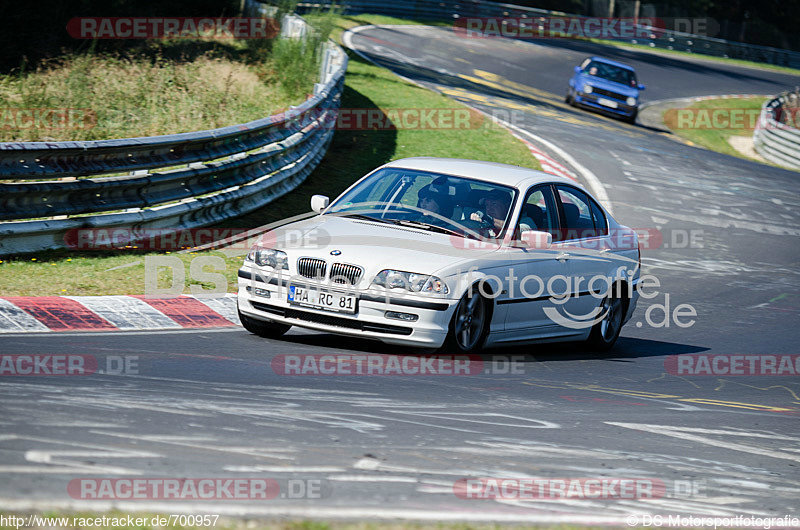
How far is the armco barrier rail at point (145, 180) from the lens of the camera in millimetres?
9773

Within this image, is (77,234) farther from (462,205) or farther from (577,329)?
(577,329)

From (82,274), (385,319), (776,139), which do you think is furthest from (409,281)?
(776,139)

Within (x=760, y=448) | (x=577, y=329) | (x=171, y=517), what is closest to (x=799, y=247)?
(x=577, y=329)

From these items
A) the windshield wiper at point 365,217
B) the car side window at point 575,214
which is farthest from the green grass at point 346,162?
the car side window at point 575,214

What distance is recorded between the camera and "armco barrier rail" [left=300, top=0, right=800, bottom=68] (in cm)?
4989

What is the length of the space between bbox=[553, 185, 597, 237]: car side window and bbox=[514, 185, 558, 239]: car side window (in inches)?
6.0

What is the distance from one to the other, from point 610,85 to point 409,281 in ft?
80.2

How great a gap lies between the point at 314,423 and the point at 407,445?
0.53 meters

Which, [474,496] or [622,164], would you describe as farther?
[622,164]

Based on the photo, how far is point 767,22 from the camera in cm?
7731

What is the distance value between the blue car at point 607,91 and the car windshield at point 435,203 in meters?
22.5

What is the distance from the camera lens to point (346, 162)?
16984 millimetres

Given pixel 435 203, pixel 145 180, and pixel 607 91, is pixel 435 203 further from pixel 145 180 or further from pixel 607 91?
pixel 607 91

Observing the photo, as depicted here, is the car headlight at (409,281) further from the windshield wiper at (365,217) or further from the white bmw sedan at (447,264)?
the windshield wiper at (365,217)
